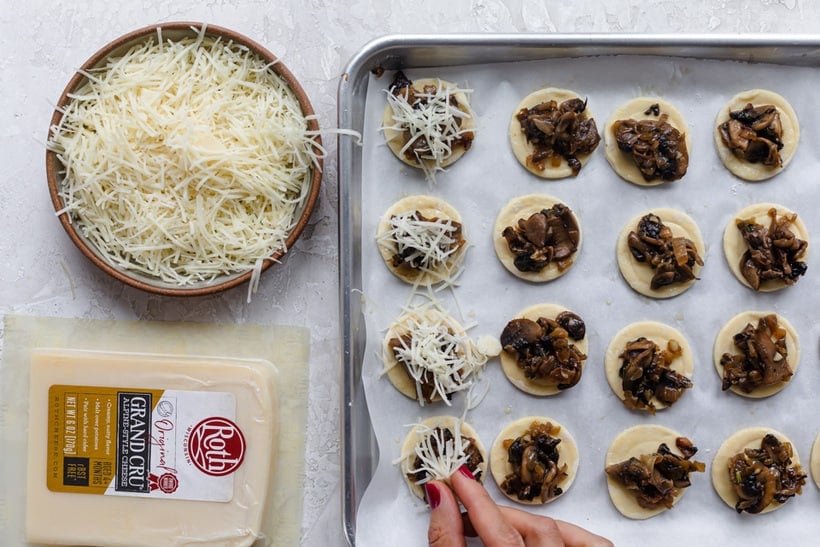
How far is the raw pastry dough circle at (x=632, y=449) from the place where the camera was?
8.07 feet

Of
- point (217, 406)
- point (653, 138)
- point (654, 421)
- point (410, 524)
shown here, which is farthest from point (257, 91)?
point (654, 421)

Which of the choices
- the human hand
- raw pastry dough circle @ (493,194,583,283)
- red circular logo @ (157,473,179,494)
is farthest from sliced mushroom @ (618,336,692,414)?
red circular logo @ (157,473,179,494)

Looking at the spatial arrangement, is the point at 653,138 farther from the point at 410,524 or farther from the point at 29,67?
the point at 29,67

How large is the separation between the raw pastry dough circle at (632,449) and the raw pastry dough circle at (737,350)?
0.29 m

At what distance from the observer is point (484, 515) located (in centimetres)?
209

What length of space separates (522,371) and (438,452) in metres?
0.40

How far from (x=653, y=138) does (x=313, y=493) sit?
1.72m

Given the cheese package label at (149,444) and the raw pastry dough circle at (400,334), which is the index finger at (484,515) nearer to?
the raw pastry dough circle at (400,334)

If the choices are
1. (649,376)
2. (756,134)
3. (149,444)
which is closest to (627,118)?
(756,134)

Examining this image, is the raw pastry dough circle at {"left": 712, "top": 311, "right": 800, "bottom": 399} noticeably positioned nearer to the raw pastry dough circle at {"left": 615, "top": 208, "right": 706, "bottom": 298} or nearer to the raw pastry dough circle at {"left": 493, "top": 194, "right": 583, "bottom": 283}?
the raw pastry dough circle at {"left": 615, "top": 208, "right": 706, "bottom": 298}

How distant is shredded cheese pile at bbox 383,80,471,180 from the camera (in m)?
2.34

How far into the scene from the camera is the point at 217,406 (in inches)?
98.5

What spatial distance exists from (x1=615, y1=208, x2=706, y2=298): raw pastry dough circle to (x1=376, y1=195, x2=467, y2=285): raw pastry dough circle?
1.81ft

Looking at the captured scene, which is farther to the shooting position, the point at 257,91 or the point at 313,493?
the point at 313,493
